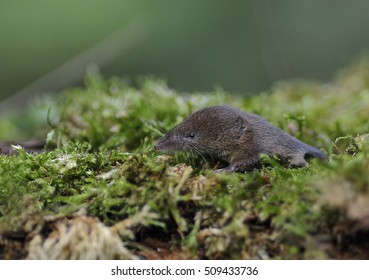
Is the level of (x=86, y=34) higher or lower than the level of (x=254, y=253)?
higher

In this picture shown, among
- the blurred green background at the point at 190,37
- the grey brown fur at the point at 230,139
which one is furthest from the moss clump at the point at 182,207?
the blurred green background at the point at 190,37

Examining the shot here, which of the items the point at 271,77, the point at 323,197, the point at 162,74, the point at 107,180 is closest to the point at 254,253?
the point at 323,197

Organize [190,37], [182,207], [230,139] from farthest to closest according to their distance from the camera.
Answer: [190,37] < [230,139] < [182,207]

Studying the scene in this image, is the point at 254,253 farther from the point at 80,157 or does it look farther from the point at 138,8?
the point at 138,8

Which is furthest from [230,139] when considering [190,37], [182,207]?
[190,37]

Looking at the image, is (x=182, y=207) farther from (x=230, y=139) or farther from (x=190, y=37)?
(x=190, y=37)
